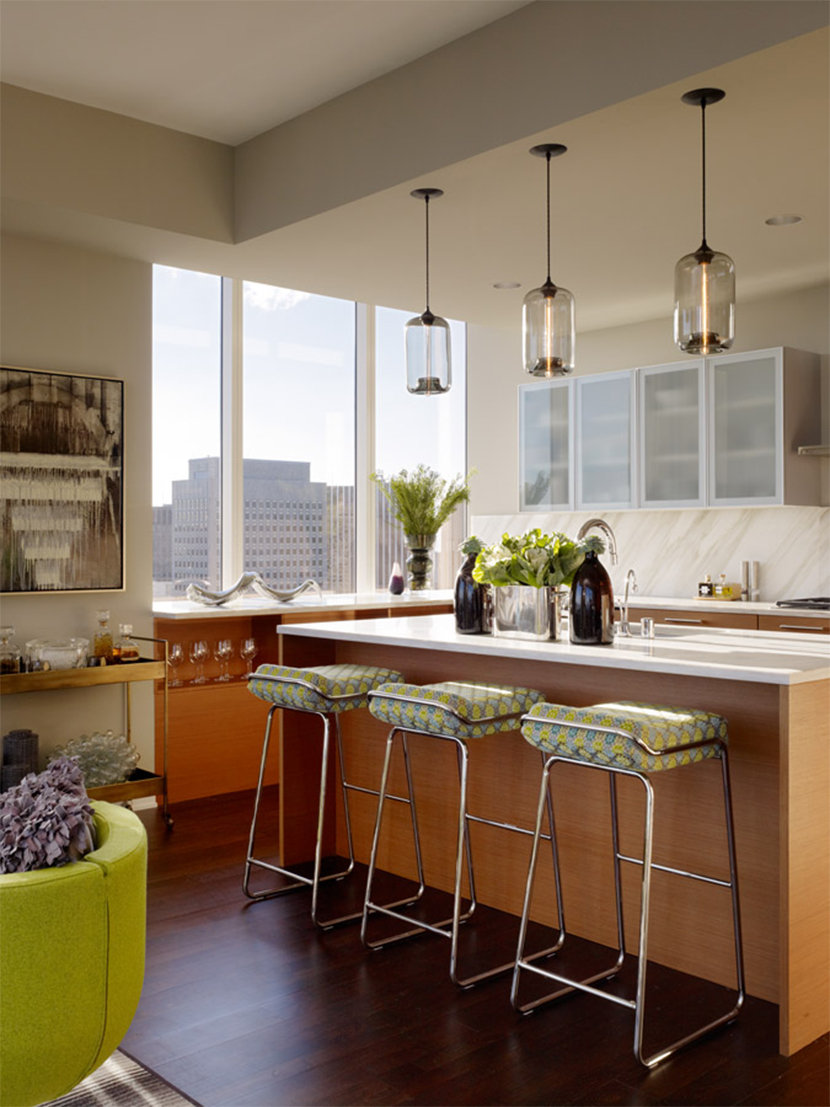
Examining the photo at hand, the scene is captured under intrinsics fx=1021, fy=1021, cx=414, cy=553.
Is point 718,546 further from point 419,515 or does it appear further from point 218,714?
point 218,714

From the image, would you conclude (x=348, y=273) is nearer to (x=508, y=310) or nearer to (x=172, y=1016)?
(x=508, y=310)

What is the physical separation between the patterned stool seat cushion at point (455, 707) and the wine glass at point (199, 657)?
2.01 metres

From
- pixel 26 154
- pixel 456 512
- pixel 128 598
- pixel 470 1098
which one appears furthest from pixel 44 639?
pixel 456 512

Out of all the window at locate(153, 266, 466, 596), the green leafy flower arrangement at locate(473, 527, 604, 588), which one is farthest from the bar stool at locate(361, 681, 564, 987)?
the window at locate(153, 266, 466, 596)

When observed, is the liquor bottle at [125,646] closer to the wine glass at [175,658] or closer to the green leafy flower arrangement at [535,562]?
the wine glass at [175,658]

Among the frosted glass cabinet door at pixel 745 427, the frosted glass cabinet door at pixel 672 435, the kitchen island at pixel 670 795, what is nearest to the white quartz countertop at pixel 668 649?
the kitchen island at pixel 670 795

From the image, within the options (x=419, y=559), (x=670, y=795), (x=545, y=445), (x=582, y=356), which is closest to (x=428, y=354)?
(x=670, y=795)

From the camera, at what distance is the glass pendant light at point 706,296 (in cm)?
297

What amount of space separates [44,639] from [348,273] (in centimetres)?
223

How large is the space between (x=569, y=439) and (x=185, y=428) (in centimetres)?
224

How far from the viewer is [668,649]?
3041 millimetres

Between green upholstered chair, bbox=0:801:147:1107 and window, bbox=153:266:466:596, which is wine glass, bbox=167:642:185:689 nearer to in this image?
window, bbox=153:266:466:596

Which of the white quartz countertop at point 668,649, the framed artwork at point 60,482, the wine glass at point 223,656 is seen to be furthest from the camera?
the wine glass at point 223,656

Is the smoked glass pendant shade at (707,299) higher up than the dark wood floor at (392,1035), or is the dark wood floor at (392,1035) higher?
the smoked glass pendant shade at (707,299)
